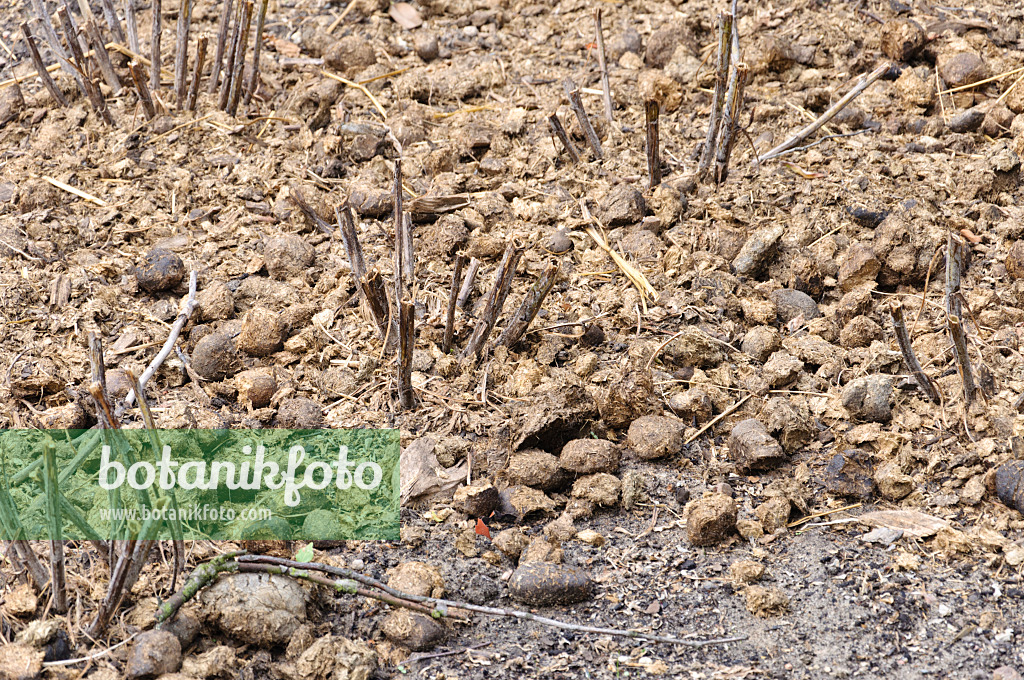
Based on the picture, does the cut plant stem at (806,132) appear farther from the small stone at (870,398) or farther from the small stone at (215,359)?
the small stone at (215,359)

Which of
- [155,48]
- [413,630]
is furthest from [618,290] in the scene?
[155,48]

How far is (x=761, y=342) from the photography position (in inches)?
107

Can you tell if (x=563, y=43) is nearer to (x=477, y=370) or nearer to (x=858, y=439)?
(x=477, y=370)

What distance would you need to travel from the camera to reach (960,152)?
130 inches

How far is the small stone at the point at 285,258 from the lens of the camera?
3.12 metres

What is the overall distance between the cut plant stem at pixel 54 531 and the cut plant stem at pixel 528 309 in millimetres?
1382

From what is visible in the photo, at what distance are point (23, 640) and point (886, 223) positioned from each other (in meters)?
2.86

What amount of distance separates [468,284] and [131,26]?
2.50 meters

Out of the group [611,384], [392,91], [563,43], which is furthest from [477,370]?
[563,43]

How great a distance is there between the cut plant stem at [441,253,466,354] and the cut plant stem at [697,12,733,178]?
1139 millimetres

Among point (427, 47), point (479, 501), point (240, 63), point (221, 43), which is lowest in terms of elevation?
point (479, 501)

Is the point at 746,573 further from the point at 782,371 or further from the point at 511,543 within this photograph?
the point at 782,371

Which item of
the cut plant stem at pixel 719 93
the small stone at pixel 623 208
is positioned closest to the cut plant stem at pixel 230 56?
the small stone at pixel 623 208

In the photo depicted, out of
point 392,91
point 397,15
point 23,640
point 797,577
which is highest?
point 397,15
